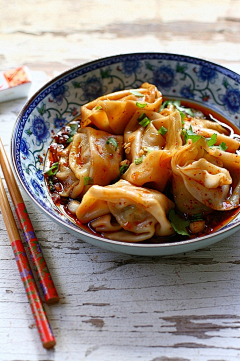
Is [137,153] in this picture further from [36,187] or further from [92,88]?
[92,88]

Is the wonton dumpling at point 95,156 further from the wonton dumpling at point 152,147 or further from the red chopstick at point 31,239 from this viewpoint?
the red chopstick at point 31,239

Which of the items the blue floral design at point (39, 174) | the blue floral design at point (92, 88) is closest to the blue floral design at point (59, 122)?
the blue floral design at point (92, 88)

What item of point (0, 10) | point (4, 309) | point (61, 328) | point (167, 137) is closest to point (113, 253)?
point (61, 328)

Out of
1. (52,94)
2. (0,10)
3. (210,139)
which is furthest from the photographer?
(0,10)

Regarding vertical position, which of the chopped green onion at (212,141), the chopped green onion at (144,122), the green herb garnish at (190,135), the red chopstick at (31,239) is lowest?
the red chopstick at (31,239)

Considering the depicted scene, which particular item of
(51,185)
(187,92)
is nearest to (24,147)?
(51,185)

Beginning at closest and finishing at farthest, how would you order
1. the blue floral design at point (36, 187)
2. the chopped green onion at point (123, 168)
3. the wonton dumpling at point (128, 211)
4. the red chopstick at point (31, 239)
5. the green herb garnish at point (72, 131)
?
the red chopstick at point (31, 239) → the wonton dumpling at point (128, 211) → the blue floral design at point (36, 187) → the chopped green onion at point (123, 168) → the green herb garnish at point (72, 131)

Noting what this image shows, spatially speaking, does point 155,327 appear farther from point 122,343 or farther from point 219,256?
point 219,256
